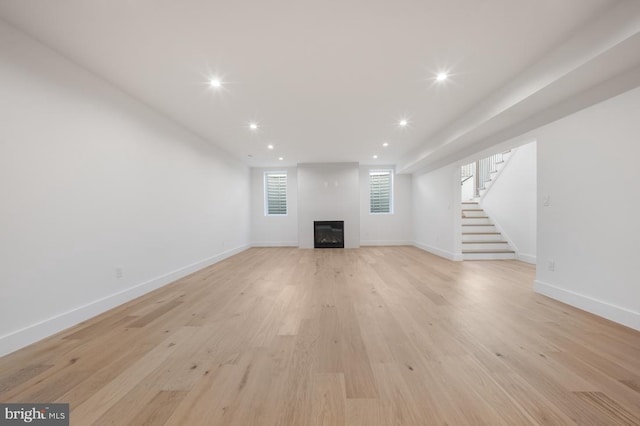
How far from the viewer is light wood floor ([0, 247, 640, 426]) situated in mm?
1127

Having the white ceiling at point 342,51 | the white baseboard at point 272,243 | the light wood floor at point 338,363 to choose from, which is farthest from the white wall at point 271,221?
the light wood floor at point 338,363

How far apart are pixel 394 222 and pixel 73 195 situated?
6.86 meters

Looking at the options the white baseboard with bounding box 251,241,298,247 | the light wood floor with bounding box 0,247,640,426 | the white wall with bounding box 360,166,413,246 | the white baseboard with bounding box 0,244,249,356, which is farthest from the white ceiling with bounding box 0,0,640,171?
the white baseboard with bounding box 251,241,298,247

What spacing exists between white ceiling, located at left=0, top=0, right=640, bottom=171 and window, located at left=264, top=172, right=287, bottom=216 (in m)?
4.03

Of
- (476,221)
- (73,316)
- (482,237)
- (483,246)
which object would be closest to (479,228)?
(476,221)

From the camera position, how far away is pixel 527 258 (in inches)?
177

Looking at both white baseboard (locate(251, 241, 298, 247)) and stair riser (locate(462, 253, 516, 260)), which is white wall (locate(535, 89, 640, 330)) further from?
white baseboard (locate(251, 241, 298, 247))

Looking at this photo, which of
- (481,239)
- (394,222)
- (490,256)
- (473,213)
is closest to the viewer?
(490,256)

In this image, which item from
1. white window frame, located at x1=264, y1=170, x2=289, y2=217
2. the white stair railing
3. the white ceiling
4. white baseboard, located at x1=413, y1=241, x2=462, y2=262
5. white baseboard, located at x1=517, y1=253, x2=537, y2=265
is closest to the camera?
the white ceiling

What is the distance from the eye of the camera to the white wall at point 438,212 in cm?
476

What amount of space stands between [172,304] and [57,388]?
4.09 feet

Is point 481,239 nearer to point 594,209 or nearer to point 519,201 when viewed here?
point 519,201

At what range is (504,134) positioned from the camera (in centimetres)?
320

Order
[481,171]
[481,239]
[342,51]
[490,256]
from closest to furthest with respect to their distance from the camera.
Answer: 1. [342,51]
2. [490,256]
3. [481,239]
4. [481,171]
